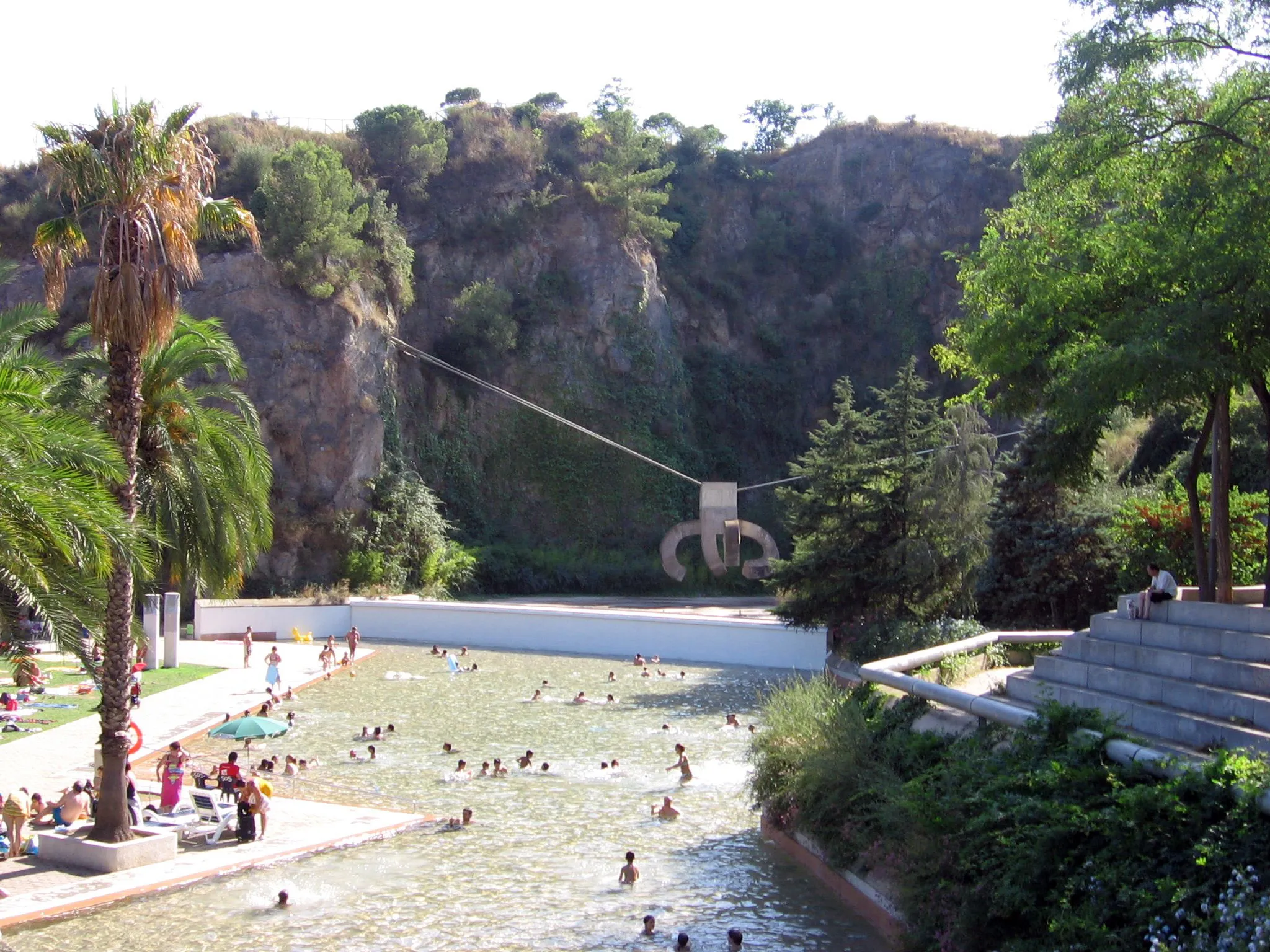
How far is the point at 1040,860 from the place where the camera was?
8.69m

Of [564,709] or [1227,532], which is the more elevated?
[1227,532]

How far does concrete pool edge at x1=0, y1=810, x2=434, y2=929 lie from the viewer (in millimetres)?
11195

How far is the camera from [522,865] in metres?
13.8

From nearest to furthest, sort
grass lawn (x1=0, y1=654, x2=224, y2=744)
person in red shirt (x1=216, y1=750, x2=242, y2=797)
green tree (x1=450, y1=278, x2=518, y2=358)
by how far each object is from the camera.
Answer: person in red shirt (x1=216, y1=750, x2=242, y2=797), grass lawn (x1=0, y1=654, x2=224, y2=744), green tree (x1=450, y1=278, x2=518, y2=358)

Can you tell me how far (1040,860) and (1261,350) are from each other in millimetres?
5829

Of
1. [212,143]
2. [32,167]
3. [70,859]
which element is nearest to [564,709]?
[70,859]

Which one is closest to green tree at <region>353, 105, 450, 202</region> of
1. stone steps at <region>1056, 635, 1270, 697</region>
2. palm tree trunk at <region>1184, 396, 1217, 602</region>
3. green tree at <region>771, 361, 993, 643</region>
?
green tree at <region>771, 361, 993, 643</region>

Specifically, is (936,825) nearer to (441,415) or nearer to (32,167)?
(441,415)

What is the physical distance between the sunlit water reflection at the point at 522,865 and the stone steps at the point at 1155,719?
123 inches

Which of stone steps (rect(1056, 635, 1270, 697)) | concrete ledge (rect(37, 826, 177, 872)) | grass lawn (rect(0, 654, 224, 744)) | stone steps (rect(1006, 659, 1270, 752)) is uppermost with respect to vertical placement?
stone steps (rect(1056, 635, 1270, 697))

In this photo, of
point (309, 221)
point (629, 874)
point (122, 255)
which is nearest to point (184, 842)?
point (629, 874)

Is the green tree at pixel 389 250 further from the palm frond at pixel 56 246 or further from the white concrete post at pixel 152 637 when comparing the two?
the palm frond at pixel 56 246

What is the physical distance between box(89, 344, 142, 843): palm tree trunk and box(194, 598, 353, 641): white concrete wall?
75.0ft

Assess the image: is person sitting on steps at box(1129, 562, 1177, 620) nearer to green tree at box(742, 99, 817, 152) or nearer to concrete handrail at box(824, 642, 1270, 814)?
concrete handrail at box(824, 642, 1270, 814)
